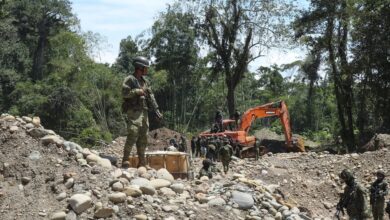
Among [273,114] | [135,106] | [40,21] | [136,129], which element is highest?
[40,21]

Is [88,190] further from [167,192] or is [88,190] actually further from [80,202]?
[167,192]

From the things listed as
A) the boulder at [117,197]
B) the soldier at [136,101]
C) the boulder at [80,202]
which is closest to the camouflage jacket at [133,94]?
the soldier at [136,101]

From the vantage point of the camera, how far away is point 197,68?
3778cm

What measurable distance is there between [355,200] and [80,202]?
4.17m

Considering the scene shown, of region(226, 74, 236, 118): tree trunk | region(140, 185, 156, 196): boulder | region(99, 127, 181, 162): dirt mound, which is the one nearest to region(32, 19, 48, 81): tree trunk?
region(99, 127, 181, 162): dirt mound

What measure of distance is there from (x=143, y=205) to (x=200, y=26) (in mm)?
21837

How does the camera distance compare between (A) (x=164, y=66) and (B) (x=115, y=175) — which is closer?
(B) (x=115, y=175)

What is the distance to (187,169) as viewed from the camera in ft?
30.0

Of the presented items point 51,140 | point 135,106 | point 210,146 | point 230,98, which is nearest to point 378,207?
point 135,106

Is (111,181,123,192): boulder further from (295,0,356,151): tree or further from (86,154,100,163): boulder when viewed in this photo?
(295,0,356,151): tree

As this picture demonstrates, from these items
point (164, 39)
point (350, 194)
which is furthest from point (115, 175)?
point (164, 39)

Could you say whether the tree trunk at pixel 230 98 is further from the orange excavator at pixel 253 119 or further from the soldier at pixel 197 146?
the soldier at pixel 197 146

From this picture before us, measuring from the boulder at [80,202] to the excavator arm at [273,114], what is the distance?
1425 cm

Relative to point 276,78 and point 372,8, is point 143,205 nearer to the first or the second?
point 372,8
